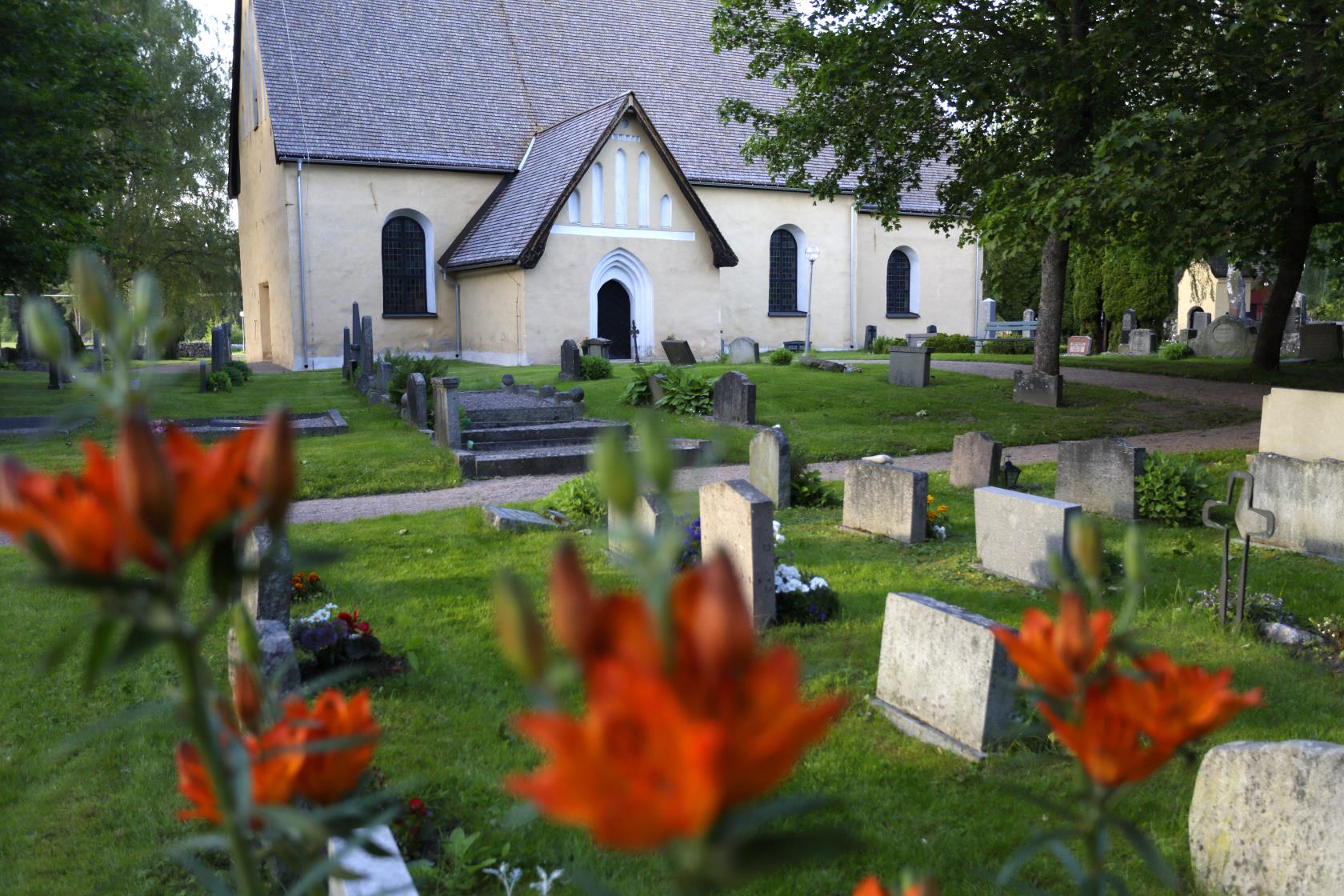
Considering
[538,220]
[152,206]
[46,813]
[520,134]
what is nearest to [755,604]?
[46,813]

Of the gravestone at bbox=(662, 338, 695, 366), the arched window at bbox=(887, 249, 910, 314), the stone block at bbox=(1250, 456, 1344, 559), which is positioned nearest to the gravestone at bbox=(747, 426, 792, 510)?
the stone block at bbox=(1250, 456, 1344, 559)

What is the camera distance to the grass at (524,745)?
14.6 feet

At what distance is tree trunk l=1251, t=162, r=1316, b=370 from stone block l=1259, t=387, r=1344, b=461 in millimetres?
11541

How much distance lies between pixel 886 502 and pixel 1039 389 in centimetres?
1006

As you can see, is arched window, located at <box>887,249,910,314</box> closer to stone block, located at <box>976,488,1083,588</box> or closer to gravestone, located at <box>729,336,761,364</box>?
gravestone, located at <box>729,336,761,364</box>

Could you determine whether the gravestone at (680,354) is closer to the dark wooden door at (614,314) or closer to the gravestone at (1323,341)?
the dark wooden door at (614,314)

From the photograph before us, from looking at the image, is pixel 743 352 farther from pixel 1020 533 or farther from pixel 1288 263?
pixel 1020 533

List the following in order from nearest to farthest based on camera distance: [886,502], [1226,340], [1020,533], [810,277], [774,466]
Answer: [1020,533]
[886,502]
[774,466]
[1226,340]
[810,277]

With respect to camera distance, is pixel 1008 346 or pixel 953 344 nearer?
pixel 1008 346

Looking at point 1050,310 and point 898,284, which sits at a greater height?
point 898,284

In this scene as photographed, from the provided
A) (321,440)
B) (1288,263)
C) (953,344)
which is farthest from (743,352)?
(321,440)

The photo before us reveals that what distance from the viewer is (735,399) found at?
16.3 meters

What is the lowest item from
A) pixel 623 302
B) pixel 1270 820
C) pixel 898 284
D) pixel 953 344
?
pixel 1270 820

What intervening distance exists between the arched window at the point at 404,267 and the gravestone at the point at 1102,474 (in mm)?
23493
